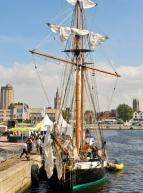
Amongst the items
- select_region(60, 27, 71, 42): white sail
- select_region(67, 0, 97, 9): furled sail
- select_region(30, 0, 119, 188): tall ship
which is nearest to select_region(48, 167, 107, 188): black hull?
select_region(30, 0, 119, 188): tall ship

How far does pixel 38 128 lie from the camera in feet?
152

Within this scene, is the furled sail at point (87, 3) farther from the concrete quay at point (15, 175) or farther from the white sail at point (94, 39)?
the concrete quay at point (15, 175)

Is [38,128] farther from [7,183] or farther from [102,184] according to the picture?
[7,183]

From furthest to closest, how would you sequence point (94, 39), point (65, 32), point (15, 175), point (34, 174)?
point (94, 39) < point (65, 32) < point (34, 174) < point (15, 175)

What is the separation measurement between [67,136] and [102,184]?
5477 mm

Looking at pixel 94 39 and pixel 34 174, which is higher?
pixel 94 39

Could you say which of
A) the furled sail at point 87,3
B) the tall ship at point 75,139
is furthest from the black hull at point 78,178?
the furled sail at point 87,3

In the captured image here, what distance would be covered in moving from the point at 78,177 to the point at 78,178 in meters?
0.08

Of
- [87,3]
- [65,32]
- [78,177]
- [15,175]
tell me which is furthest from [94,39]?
[15,175]

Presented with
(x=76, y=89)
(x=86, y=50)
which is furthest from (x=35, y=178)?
(x=86, y=50)

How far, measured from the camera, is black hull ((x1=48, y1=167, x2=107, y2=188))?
24.3 m

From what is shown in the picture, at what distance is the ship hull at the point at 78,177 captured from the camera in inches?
957

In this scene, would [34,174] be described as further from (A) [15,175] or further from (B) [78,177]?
(A) [15,175]

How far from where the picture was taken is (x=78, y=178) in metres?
24.6
